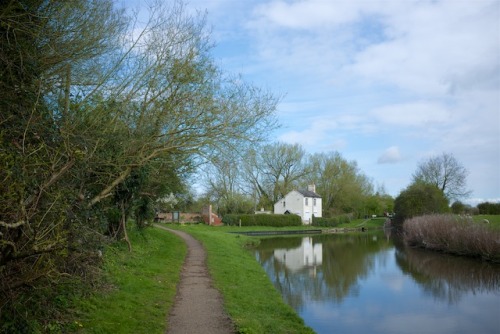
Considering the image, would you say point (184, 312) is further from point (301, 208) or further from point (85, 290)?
point (301, 208)

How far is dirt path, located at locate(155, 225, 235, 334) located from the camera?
8.19 m

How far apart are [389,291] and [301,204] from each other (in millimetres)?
48278

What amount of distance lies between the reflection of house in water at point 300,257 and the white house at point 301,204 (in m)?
31.9

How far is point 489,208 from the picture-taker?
56.5m

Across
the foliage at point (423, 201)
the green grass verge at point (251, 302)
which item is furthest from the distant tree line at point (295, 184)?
the green grass verge at point (251, 302)

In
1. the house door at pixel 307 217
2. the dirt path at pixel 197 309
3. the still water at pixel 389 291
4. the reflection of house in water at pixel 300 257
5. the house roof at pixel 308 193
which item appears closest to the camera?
the dirt path at pixel 197 309

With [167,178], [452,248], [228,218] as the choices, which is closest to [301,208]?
[228,218]

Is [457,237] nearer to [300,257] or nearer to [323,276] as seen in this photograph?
[300,257]

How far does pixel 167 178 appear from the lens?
17609mm

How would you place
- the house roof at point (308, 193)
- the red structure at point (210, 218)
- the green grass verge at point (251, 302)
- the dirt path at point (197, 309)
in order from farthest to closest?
the house roof at point (308, 193), the red structure at point (210, 218), the green grass verge at point (251, 302), the dirt path at point (197, 309)

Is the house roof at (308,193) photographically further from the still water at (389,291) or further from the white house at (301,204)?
the still water at (389,291)

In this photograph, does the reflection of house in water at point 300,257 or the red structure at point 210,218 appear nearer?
the reflection of house in water at point 300,257

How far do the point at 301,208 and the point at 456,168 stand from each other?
71.4ft

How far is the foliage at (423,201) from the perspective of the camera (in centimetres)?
4972
